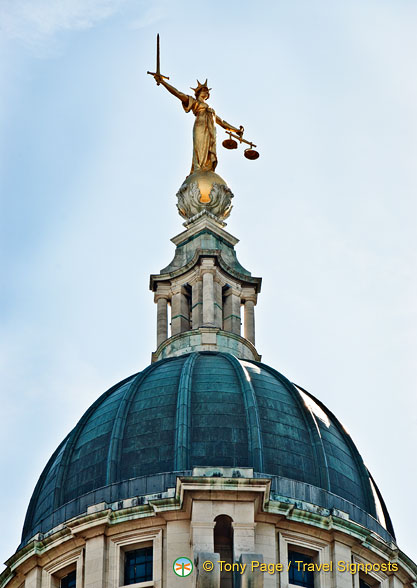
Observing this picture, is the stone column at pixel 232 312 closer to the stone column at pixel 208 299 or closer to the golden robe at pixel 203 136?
the stone column at pixel 208 299

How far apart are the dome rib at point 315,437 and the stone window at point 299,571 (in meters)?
3.32

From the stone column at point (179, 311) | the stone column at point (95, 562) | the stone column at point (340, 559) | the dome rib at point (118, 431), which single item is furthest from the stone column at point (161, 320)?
the stone column at point (340, 559)

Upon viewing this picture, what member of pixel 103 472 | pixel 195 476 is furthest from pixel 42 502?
pixel 195 476

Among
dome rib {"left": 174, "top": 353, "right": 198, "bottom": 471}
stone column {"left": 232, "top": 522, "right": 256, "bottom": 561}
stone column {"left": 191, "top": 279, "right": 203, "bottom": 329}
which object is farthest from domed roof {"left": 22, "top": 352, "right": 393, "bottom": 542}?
stone column {"left": 191, "top": 279, "right": 203, "bottom": 329}

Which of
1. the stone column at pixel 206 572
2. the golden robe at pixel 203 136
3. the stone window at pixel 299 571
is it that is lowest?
the stone column at pixel 206 572

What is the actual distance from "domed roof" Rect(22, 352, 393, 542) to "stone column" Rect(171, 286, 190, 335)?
516cm

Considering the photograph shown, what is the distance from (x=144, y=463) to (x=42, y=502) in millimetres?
4772

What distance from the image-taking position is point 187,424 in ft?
257

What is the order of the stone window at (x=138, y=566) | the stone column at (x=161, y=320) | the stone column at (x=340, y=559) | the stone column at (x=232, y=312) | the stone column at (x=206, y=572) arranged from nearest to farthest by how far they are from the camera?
the stone column at (x=206, y=572) < the stone window at (x=138, y=566) < the stone column at (x=340, y=559) < the stone column at (x=232, y=312) < the stone column at (x=161, y=320)

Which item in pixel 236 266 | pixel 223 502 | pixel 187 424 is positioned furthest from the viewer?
pixel 236 266

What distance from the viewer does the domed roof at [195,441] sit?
7706 centimetres

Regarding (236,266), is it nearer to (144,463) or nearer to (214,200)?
(214,200)

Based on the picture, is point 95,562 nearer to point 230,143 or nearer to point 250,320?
point 250,320

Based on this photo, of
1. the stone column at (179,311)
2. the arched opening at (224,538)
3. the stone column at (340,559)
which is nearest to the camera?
the arched opening at (224,538)
